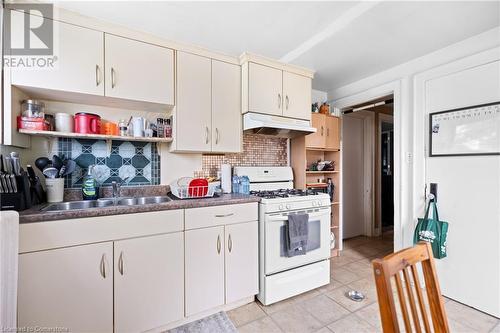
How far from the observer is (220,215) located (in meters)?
1.84

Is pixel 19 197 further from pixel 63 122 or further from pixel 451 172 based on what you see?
pixel 451 172

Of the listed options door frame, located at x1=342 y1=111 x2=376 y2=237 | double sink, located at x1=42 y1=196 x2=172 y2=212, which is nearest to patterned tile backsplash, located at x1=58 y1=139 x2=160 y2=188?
double sink, located at x1=42 y1=196 x2=172 y2=212

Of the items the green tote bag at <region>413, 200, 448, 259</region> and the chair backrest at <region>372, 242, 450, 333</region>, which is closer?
the chair backrest at <region>372, 242, 450, 333</region>

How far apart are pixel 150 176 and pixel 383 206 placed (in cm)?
408

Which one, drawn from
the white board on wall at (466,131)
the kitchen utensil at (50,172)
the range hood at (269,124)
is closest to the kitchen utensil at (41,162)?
the kitchen utensil at (50,172)

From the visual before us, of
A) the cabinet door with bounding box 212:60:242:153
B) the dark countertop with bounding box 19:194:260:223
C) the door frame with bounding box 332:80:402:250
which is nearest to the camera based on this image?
the dark countertop with bounding box 19:194:260:223

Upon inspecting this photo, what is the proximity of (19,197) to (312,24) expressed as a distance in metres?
2.40

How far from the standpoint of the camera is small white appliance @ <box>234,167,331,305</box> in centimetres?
195

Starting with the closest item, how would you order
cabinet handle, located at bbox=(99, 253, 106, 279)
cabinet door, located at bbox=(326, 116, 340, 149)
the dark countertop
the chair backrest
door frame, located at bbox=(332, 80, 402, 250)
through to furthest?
1. the chair backrest
2. the dark countertop
3. cabinet handle, located at bbox=(99, 253, 106, 279)
4. door frame, located at bbox=(332, 80, 402, 250)
5. cabinet door, located at bbox=(326, 116, 340, 149)

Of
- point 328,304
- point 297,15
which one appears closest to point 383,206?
point 328,304

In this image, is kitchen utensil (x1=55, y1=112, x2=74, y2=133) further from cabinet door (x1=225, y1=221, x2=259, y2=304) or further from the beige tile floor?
the beige tile floor

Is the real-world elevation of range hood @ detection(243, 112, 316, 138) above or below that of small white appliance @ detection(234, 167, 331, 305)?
above

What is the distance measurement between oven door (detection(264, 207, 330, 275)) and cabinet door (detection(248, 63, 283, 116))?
3.58 ft

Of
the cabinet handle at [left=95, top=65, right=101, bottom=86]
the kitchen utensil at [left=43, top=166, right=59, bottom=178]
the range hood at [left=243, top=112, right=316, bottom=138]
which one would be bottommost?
the kitchen utensil at [left=43, top=166, right=59, bottom=178]
